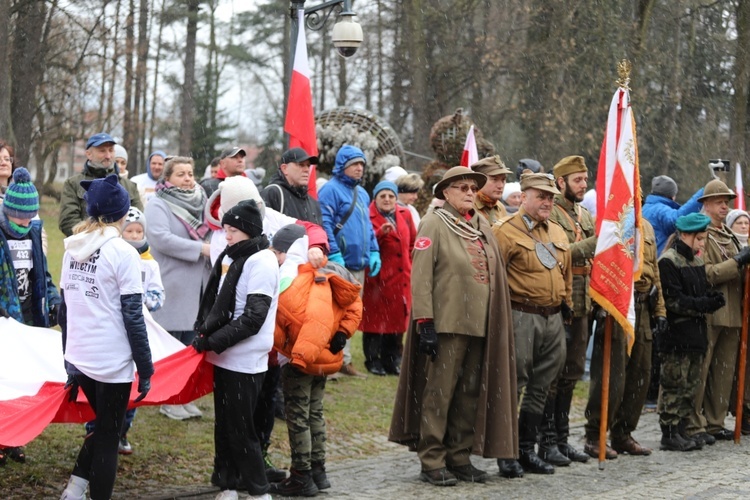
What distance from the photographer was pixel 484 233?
788 centimetres

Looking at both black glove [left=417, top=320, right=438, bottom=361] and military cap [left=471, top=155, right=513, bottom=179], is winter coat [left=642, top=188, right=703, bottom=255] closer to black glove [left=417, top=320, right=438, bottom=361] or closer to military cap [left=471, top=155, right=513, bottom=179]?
military cap [left=471, top=155, right=513, bottom=179]

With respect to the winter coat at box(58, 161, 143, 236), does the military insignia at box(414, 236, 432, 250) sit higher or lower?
lower

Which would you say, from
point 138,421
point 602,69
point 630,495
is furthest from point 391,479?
point 602,69

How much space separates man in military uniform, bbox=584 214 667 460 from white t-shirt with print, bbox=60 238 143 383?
435cm

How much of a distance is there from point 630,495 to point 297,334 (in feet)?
8.46

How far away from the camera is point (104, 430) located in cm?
593

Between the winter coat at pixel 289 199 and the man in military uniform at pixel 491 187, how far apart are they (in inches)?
51.6

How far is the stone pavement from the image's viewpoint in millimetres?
7371

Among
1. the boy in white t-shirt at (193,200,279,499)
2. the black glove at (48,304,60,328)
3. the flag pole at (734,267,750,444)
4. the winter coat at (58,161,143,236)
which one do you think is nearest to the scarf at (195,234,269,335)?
the boy in white t-shirt at (193,200,279,499)

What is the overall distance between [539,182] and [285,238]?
2.15m

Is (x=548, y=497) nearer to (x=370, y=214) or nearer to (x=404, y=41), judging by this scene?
(x=370, y=214)

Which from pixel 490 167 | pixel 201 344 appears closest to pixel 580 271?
pixel 490 167

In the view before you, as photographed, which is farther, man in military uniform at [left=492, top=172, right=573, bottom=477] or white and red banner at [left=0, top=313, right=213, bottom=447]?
man in military uniform at [left=492, top=172, right=573, bottom=477]

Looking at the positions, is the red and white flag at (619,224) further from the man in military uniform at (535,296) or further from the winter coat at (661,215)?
the winter coat at (661,215)
